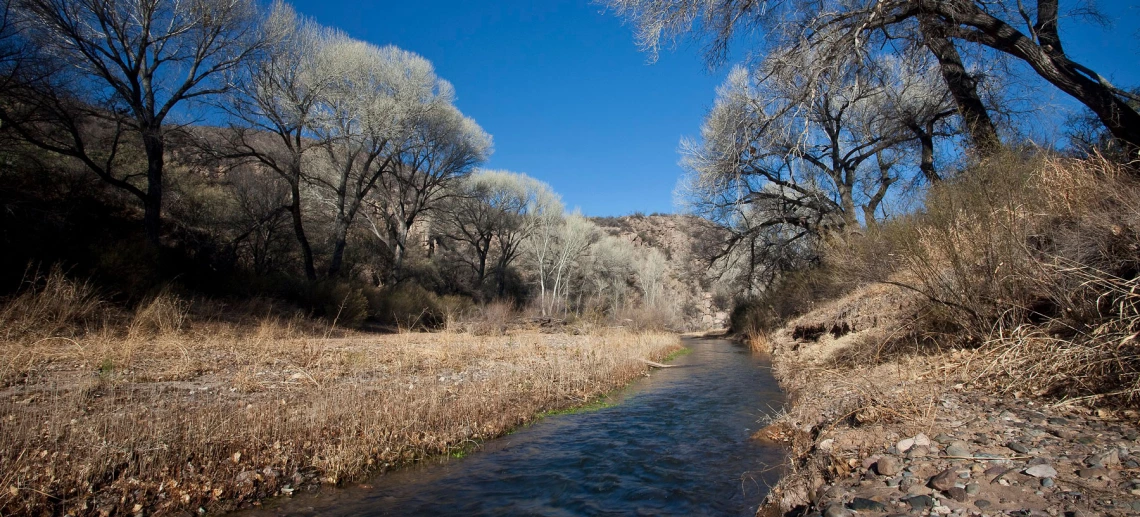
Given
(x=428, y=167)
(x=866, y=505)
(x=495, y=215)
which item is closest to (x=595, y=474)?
(x=866, y=505)

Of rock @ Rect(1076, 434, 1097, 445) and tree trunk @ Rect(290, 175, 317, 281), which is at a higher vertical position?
tree trunk @ Rect(290, 175, 317, 281)

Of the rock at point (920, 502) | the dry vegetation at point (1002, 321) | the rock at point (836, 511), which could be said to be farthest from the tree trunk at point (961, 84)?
the rock at point (836, 511)

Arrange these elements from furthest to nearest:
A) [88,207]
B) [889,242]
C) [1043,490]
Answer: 1. [88,207]
2. [889,242]
3. [1043,490]

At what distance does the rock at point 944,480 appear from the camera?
2752 mm

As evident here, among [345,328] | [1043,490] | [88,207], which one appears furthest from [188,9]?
[1043,490]

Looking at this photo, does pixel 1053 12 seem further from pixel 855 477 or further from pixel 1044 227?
pixel 855 477

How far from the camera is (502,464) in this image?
565cm

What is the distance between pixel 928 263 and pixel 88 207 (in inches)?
730

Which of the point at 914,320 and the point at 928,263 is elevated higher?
the point at 928,263

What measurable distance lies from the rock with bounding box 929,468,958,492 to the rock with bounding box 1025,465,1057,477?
0.33 metres

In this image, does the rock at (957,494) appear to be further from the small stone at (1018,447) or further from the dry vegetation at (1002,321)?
the dry vegetation at (1002,321)

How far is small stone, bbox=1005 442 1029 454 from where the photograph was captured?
298cm

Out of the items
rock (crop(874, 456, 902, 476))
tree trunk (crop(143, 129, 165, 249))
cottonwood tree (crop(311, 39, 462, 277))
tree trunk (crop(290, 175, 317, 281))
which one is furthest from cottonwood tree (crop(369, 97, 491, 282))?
rock (crop(874, 456, 902, 476))

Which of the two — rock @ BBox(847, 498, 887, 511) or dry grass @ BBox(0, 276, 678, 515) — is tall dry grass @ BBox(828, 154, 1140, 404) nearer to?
rock @ BBox(847, 498, 887, 511)
